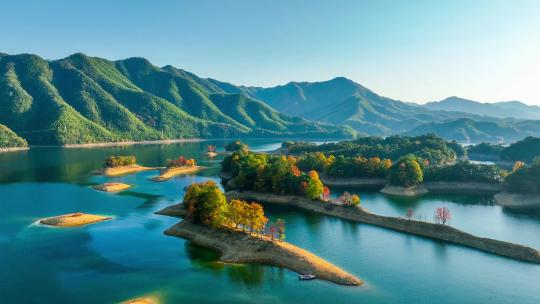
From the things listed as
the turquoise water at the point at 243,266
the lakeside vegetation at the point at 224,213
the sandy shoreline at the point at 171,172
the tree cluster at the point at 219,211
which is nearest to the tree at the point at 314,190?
the turquoise water at the point at 243,266

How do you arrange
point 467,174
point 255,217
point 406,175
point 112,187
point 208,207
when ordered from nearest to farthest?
point 255,217, point 208,207, point 406,175, point 112,187, point 467,174

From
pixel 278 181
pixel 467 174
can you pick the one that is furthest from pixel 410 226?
pixel 467 174

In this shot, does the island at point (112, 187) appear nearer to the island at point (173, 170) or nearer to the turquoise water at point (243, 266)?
the island at point (173, 170)

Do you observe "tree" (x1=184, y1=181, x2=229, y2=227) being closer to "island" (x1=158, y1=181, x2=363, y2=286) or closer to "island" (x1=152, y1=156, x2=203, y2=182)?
"island" (x1=158, y1=181, x2=363, y2=286)

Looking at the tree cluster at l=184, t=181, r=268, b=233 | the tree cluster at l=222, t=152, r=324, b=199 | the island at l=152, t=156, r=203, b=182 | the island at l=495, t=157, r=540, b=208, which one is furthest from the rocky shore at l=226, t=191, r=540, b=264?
the island at l=152, t=156, r=203, b=182

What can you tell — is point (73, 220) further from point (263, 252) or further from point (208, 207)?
point (263, 252)
